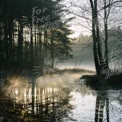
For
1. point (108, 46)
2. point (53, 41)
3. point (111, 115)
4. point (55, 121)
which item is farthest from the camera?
point (53, 41)

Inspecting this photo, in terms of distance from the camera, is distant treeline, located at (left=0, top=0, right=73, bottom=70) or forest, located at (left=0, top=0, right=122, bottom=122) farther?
distant treeline, located at (left=0, top=0, right=73, bottom=70)

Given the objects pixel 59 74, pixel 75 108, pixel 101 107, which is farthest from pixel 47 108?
pixel 59 74

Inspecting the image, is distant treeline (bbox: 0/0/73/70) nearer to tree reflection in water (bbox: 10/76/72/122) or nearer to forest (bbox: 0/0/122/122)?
forest (bbox: 0/0/122/122)

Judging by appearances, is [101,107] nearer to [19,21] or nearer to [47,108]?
[47,108]

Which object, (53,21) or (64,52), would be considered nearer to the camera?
(53,21)

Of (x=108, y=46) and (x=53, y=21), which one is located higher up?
(x=53, y=21)

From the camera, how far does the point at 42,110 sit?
13055 millimetres

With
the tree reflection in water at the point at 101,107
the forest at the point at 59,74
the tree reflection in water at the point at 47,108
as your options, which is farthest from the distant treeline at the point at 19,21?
the tree reflection in water at the point at 47,108

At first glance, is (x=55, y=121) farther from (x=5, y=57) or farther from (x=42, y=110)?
(x=5, y=57)

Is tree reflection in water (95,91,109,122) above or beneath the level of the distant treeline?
beneath

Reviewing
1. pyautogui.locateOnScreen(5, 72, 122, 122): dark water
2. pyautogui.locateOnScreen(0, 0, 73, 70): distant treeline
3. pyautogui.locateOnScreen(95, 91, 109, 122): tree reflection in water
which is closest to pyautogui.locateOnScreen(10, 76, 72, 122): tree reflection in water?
pyautogui.locateOnScreen(5, 72, 122, 122): dark water

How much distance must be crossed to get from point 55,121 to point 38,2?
101ft

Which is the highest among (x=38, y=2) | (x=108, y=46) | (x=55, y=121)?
(x=38, y=2)

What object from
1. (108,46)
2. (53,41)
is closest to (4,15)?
(108,46)
